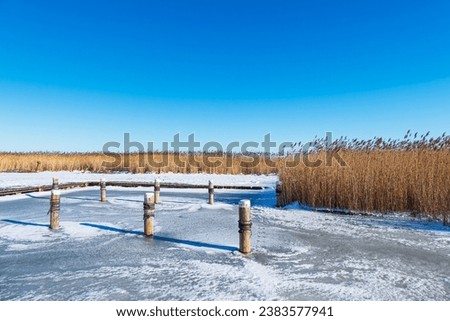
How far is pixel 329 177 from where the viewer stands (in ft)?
31.9

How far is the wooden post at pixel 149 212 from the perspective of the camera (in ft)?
20.3

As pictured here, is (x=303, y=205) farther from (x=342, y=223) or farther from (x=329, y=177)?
(x=342, y=223)

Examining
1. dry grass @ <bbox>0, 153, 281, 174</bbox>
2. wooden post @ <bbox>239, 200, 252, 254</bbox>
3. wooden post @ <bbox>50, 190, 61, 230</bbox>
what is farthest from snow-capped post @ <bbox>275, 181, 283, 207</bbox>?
dry grass @ <bbox>0, 153, 281, 174</bbox>

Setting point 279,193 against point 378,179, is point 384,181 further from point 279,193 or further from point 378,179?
point 279,193

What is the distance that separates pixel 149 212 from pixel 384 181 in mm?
6076

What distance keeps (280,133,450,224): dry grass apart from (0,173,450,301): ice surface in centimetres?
81

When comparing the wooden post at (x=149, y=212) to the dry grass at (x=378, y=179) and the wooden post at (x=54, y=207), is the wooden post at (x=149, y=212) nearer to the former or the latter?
the wooden post at (x=54, y=207)

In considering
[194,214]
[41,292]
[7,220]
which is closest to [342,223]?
[194,214]

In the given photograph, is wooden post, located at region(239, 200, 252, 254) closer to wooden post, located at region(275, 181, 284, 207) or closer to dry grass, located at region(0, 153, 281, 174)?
wooden post, located at region(275, 181, 284, 207)

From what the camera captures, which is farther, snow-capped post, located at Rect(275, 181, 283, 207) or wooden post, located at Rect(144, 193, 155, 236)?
snow-capped post, located at Rect(275, 181, 283, 207)

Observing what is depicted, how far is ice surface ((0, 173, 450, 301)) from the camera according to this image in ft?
11.9

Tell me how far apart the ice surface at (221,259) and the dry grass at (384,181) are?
0.81 metres

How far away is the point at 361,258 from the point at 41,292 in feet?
13.4

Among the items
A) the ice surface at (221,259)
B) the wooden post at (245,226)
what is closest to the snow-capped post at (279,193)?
the ice surface at (221,259)
